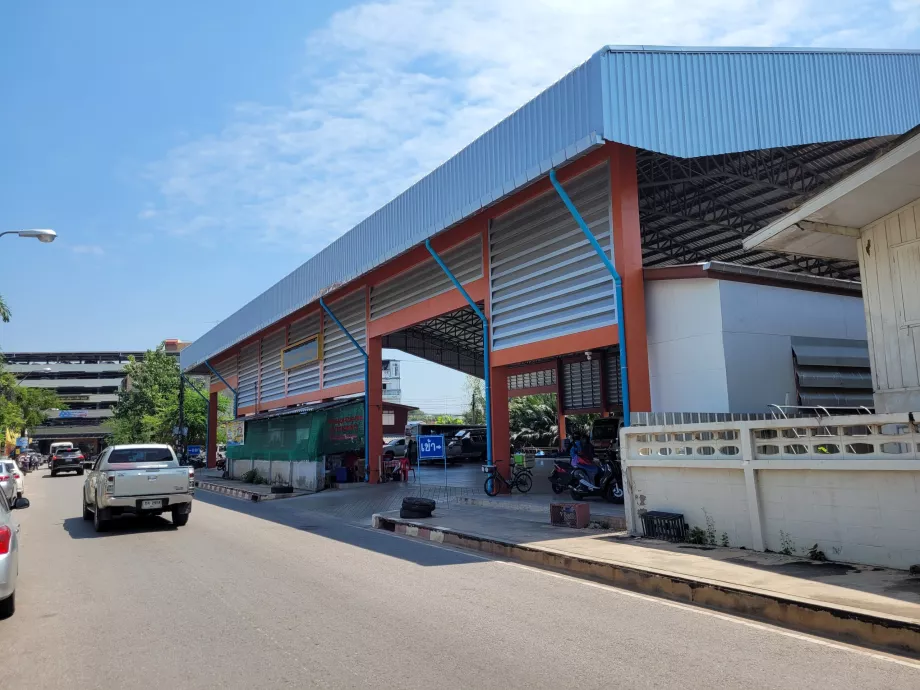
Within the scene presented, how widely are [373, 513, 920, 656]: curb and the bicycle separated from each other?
7.36m

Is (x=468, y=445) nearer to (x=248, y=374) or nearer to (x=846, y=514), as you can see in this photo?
(x=248, y=374)

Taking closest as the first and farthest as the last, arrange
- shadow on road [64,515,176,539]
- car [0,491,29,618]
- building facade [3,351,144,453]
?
car [0,491,29,618] → shadow on road [64,515,176,539] → building facade [3,351,144,453]

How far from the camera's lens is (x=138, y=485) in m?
13.0

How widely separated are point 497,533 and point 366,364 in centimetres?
1487

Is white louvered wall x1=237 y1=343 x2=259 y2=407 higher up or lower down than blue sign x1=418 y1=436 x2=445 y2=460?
higher up

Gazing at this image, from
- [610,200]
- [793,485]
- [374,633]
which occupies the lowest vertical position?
[374,633]

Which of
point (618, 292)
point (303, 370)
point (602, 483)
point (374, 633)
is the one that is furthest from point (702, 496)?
point (303, 370)

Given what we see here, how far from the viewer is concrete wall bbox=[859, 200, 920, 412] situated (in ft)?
33.6

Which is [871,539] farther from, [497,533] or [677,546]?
[497,533]

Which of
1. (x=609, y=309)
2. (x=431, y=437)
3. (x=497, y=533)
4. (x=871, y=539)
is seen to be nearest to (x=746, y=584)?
(x=871, y=539)

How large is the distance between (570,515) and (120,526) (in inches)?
365

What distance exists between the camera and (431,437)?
19125 mm

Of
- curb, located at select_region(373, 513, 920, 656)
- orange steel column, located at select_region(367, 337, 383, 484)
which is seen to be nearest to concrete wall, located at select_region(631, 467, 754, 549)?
curb, located at select_region(373, 513, 920, 656)

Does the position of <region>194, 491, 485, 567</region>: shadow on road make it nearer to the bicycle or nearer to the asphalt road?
the asphalt road
